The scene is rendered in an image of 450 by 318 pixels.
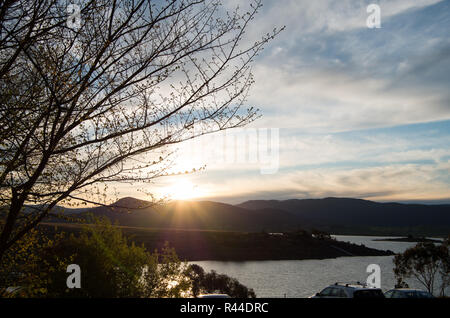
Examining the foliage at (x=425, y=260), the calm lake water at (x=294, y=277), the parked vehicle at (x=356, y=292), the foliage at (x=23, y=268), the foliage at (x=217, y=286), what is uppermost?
the foliage at (x=23, y=268)

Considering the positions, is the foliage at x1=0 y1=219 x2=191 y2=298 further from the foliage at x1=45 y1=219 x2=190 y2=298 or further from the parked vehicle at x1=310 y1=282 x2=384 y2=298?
the parked vehicle at x1=310 y1=282 x2=384 y2=298

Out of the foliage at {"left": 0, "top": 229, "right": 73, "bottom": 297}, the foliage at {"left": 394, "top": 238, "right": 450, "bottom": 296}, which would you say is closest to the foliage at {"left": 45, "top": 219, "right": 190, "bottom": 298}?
the foliage at {"left": 0, "top": 229, "right": 73, "bottom": 297}

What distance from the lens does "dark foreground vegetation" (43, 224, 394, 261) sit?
106 meters

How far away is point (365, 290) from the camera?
1733 centimetres

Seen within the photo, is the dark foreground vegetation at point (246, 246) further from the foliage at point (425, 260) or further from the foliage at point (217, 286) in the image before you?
the foliage at point (425, 260)

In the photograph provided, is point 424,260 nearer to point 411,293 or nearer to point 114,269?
point 411,293

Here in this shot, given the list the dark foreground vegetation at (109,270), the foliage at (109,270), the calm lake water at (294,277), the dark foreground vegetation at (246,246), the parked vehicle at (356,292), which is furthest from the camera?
the dark foreground vegetation at (246,246)

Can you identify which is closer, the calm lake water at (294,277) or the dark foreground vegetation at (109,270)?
the dark foreground vegetation at (109,270)

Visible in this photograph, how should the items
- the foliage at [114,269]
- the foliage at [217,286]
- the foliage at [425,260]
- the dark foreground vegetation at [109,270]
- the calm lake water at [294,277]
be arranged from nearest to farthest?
1. the dark foreground vegetation at [109,270]
2. the foliage at [114,269]
3. the foliage at [425,260]
4. the foliage at [217,286]
5. the calm lake water at [294,277]

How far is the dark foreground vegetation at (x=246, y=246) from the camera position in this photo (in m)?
106

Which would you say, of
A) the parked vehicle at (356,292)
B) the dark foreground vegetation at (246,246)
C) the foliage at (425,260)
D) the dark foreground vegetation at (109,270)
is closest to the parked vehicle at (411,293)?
the parked vehicle at (356,292)

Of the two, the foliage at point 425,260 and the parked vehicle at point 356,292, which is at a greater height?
the parked vehicle at point 356,292
